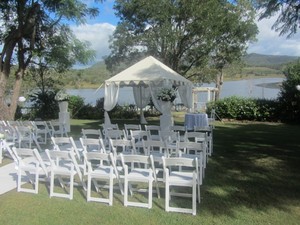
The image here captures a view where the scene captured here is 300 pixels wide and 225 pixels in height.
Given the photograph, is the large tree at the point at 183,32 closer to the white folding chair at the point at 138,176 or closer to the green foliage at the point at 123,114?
the green foliage at the point at 123,114

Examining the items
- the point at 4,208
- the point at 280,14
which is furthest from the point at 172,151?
the point at 280,14

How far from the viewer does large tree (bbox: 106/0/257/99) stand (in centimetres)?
2053

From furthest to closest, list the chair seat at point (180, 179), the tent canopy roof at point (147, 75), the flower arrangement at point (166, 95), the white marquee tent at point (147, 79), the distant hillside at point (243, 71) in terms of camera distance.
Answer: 1. the distant hillside at point (243, 71)
2. the white marquee tent at point (147, 79)
3. the tent canopy roof at point (147, 75)
4. the flower arrangement at point (166, 95)
5. the chair seat at point (180, 179)

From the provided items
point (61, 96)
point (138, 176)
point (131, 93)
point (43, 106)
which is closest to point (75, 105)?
point (61, 96)

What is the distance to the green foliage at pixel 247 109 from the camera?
19.0 meters

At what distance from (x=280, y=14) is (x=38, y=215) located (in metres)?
9.42

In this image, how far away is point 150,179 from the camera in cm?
483

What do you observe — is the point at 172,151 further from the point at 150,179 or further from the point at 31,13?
the point at 31,13

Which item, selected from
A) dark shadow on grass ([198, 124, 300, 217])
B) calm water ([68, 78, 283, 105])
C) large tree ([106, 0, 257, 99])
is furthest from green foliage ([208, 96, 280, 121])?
dark shadow on grass ([198, 124, 300, 217])

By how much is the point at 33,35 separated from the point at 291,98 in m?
13.8

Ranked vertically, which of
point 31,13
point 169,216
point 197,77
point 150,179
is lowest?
point 169,216

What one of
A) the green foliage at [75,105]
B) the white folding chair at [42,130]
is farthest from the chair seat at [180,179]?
the green foliage at [75,105]

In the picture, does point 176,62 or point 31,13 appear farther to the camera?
point 176,62

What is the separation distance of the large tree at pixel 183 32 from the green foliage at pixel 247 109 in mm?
4697
